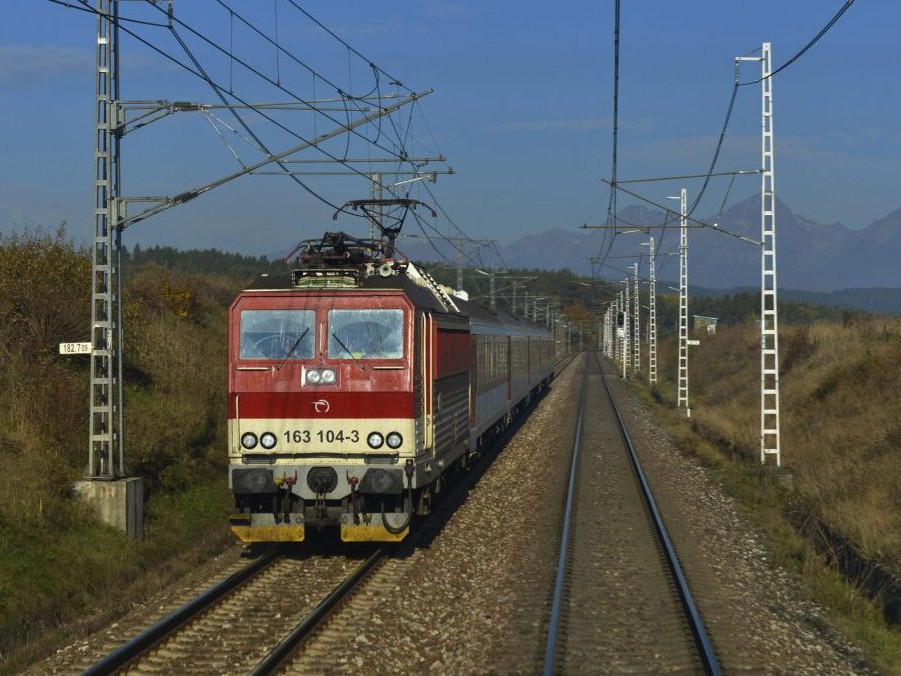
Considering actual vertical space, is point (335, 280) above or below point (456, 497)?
above

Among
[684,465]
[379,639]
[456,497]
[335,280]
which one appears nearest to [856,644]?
[379,639]

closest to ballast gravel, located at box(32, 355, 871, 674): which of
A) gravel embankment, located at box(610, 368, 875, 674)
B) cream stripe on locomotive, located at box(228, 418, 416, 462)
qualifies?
gravel embankment, located at box(610, 368, 875, 674)

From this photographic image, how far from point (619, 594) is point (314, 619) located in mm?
3373

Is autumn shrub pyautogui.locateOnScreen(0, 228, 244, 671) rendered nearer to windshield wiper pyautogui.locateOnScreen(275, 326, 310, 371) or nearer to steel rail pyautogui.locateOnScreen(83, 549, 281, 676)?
steel rail pyautogui.locateOnScreen(83, 549, 281, 676)

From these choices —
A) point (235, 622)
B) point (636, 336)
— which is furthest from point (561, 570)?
point (636, 336)

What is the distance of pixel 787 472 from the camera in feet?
60.5

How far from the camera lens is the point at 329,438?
458 inches

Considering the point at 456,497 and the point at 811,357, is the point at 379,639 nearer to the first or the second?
the point at 456,497

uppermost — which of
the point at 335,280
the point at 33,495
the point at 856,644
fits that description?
the point at 335,280

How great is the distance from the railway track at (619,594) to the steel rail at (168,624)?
10.4ft

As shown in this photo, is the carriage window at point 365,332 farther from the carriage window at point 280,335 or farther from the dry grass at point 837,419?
the dry grass at point 837,419

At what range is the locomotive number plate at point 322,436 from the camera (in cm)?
1164

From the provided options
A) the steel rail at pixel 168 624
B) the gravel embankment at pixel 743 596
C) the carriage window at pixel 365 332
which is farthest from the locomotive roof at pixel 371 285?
the gravel embankment at pixel 743 596

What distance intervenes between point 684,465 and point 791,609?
36.9 ft
